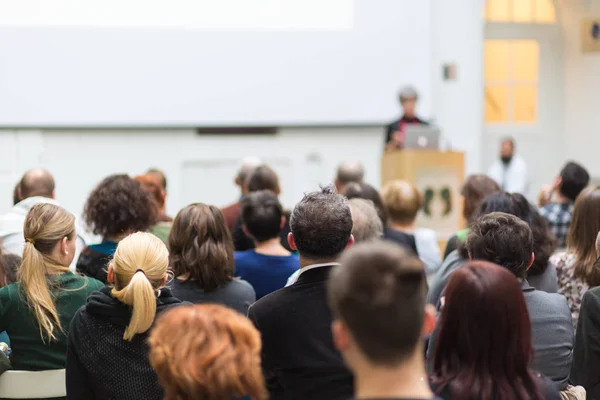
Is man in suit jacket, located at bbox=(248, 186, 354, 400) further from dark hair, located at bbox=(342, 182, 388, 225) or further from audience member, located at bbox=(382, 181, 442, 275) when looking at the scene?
audience member, located at bbox=(382, 181, 442, 275)

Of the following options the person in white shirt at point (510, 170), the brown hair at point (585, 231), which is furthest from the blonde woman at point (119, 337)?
the person in white shirt at point (510, 170)

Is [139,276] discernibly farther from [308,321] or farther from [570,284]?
[570,284]

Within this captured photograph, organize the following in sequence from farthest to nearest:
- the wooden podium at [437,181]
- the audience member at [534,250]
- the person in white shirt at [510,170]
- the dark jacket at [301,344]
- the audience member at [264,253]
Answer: the person in white shirt at [510,170] < the wooden podium at [437,181] < the audience member at [264,253] < the audience member at [534,250] < the dark jacket at [301,344]

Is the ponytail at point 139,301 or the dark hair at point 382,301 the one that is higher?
the dark hair at point 382,301

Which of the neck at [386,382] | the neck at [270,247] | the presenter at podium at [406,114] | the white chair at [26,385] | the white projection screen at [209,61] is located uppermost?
the white projection screen at [209,61]

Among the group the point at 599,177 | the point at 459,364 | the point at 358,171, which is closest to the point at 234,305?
the point at 459,364

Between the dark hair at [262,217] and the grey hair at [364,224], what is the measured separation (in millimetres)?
389

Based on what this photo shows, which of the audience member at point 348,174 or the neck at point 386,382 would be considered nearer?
the neck at point 386,382

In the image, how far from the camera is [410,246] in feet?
14.1

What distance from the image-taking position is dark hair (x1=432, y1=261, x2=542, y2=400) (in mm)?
2074

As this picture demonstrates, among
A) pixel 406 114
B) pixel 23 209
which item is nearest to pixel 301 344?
pixel 23 209

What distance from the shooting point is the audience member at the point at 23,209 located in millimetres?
4176

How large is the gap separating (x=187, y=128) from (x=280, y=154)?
1.01 m

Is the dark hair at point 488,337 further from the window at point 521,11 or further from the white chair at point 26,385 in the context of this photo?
the window at point 521,11
